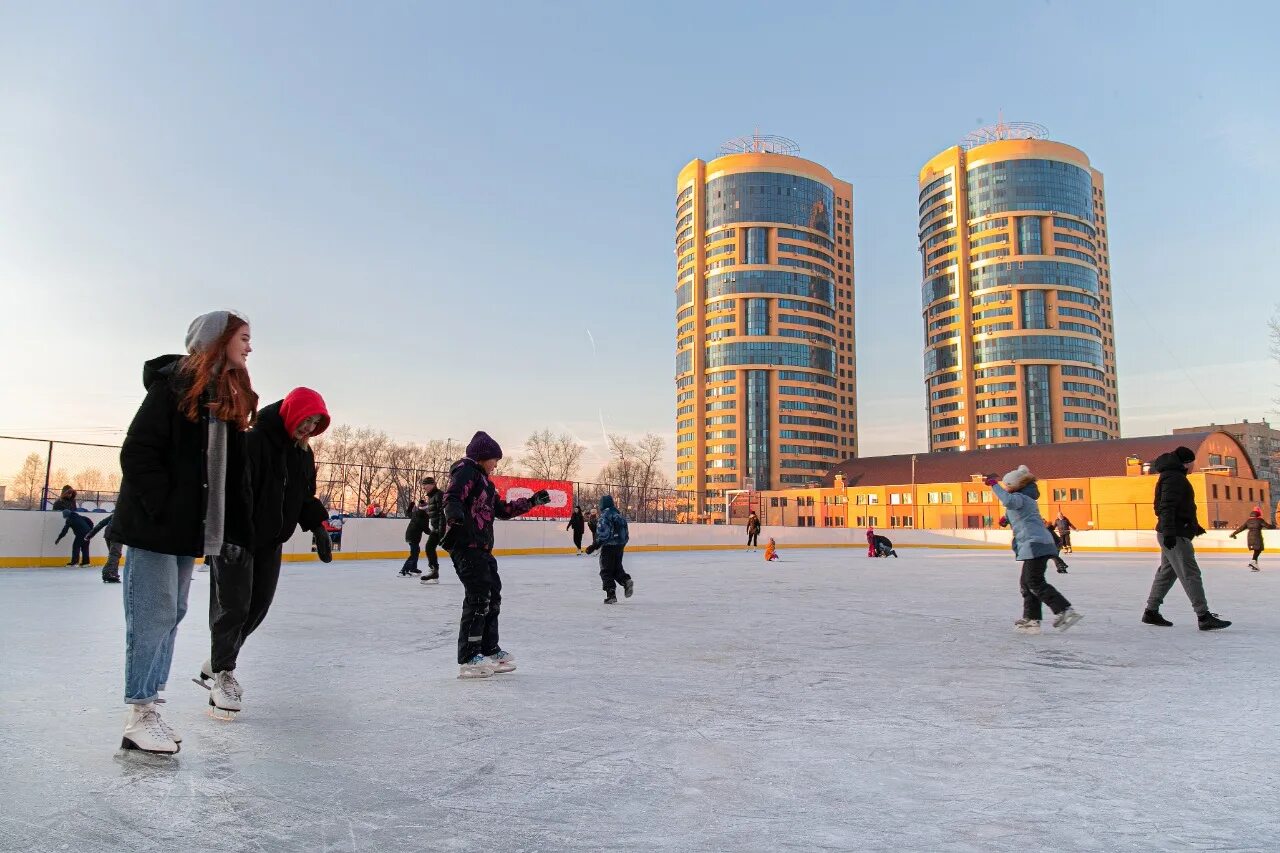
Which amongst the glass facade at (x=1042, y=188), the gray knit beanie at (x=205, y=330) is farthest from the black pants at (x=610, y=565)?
the glass facade at (x=1042, y=188)

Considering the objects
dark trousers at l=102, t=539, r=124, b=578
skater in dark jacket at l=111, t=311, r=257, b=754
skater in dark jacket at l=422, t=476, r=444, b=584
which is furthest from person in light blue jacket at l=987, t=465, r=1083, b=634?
dark trousers at l=102, t=539, r=124, b=578

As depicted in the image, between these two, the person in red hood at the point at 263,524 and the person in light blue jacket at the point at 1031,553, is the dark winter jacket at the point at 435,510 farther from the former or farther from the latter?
the person in red hood at the point at 263,524

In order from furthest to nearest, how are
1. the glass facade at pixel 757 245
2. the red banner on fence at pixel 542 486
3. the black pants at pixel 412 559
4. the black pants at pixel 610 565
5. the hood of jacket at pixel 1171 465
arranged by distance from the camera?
the glass facade at pixel 757 245 → the red banner on fence at pixel 542 486 → the black pants at pixel 412 559 → the black pants at pixel 610 565 → the hood of jacket at pixel 1171 465

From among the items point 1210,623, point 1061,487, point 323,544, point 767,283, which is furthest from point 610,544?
point 767,283

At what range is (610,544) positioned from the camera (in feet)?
34.3

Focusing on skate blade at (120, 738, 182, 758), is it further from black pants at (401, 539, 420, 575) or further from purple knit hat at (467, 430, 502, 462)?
black pants at (401, 539, 420, 575)

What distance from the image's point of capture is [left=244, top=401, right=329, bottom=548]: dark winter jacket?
12.6ft

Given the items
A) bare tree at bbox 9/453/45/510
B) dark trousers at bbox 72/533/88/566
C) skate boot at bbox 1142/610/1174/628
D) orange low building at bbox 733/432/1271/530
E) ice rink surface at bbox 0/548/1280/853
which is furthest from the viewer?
orange low building at bbox 733/432/1271/530

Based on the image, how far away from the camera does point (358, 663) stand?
5.40 meters

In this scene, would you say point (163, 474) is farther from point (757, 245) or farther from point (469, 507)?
point (757, 245)

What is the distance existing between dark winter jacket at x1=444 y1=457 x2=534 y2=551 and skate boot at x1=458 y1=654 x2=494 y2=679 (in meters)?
0.71

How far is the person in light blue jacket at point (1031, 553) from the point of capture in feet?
23.3

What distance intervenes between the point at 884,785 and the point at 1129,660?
3.91 metres

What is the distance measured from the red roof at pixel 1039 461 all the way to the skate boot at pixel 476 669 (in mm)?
77951
